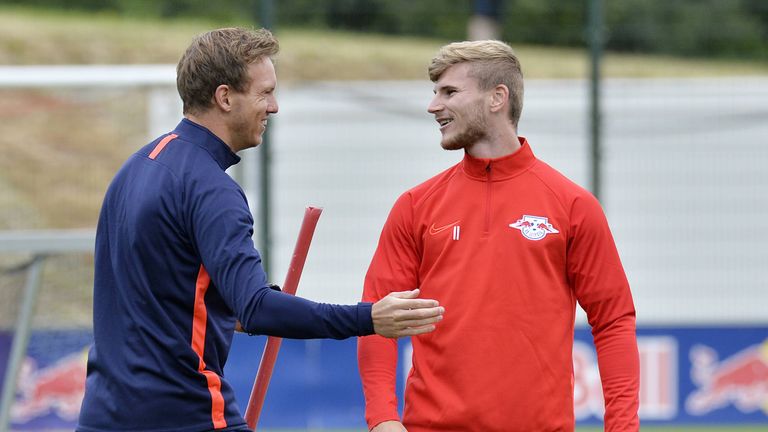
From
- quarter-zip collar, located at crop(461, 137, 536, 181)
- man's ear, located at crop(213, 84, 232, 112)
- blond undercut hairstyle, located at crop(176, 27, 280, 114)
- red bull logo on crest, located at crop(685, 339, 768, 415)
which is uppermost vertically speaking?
blond undercut hairstyle, located at crop(176, 27, 280, 114)

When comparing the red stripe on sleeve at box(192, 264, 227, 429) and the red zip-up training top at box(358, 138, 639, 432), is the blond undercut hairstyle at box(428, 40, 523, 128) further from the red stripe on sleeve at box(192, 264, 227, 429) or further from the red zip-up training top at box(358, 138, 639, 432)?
the red stripe on sleeve at box(192, 264, 227, 429)

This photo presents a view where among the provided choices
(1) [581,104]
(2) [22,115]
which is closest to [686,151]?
(1) [581,104]

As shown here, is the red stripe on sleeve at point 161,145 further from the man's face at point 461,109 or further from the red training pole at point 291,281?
the man's face at point 461,109

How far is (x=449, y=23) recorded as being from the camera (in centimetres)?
1096

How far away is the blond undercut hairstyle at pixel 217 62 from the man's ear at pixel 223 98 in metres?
0.01

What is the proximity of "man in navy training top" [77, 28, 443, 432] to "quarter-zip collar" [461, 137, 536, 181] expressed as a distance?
2.16 ft

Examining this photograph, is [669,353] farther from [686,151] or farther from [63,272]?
[63,272]

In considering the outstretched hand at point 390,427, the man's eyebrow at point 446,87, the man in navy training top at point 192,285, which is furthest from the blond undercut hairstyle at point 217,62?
the outstretched hand at point 390,427

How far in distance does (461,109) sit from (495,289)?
580 mm

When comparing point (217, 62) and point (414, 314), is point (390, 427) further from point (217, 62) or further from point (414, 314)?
point (217, 62)

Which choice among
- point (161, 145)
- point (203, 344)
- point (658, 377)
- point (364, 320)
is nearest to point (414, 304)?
point (364, 320)

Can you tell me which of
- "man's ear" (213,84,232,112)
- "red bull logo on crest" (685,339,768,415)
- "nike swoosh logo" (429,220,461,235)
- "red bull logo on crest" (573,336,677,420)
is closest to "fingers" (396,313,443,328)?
"nike swoosh logo" (429,220,461,235)

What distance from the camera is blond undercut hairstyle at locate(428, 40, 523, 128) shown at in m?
3.84

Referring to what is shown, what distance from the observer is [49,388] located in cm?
805
